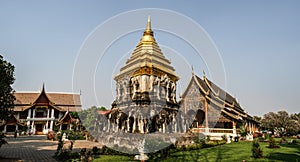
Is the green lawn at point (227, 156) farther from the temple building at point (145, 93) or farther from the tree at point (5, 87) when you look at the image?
the temple building at point (145, 93)

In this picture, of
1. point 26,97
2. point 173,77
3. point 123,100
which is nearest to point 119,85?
point 123,100

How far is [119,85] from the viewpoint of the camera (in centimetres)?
2495

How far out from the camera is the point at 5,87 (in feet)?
36.1

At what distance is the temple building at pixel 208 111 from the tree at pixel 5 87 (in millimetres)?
17190

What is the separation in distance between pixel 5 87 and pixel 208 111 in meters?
18.6

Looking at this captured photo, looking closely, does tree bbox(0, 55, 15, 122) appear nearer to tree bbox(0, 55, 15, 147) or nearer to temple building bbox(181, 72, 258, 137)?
tree bbox(0, 55, 15, 147)

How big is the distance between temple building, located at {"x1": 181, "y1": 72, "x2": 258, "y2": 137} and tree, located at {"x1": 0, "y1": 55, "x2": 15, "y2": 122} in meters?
17.2

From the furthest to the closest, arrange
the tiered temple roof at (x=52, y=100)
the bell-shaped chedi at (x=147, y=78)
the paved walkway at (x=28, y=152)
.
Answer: the tiered temple roof at (x=52, y=100) < the bell-shaped chedi at (x=147, y=78) < the paved walkway at (x=28, y=152)

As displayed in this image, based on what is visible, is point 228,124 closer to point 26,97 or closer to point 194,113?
point 194,113

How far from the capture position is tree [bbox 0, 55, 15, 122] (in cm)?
1098

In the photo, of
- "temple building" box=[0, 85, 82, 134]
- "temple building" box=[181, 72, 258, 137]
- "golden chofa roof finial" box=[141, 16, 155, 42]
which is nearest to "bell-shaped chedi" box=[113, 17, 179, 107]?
"golden chofa roof finial" box=[141, 16, 155, 42]

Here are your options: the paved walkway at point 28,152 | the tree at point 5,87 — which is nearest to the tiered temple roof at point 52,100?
the paved walkway at point 28,152

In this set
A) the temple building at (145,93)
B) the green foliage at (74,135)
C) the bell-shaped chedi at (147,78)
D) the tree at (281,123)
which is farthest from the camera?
the tree at (281,123)

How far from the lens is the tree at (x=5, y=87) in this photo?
11.0 m
